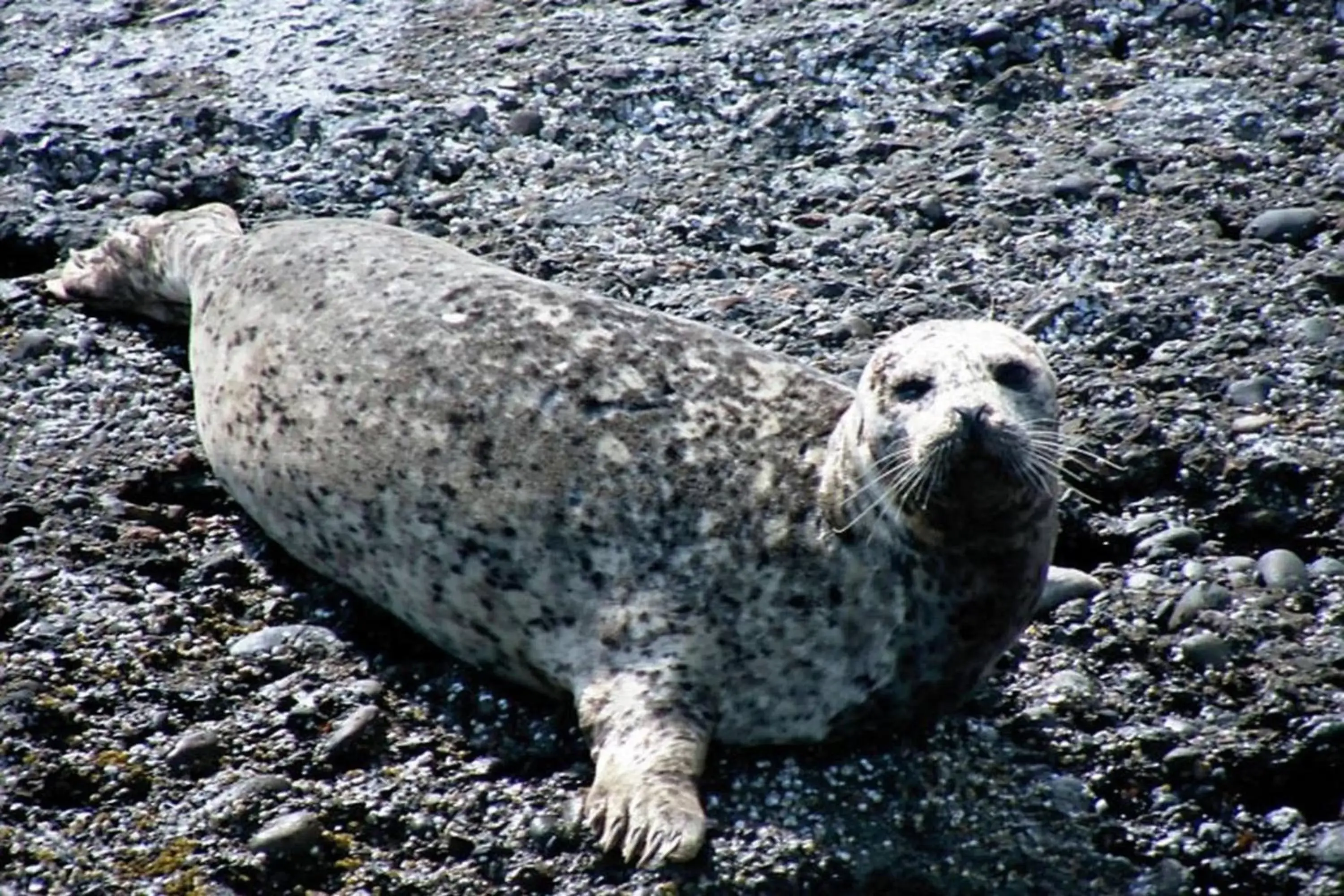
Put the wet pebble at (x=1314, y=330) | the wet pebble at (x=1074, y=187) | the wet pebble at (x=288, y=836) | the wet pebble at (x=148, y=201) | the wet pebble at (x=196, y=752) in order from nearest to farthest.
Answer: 1. the wet pebble at (x=288, y=836)
2. the wet pebble at (x=196, y=752)
3. the wet pebble at (x=1314, y=330)
4. the wet pebble at (x=1074, y=187)
5. the wet pebble at (x=148, y=201)

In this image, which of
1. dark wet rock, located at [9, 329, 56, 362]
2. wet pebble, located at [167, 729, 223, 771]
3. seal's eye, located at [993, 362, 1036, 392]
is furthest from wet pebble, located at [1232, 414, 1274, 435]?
dark wet rock, located at [9, 329, 56, 362]

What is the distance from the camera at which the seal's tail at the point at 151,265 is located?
6.32m

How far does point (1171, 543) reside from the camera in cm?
521

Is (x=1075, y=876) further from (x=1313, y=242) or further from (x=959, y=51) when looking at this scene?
(x=959, y=51)

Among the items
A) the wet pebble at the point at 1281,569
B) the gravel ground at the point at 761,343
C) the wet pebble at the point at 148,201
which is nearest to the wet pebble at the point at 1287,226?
the gravel ground at the point at 761,343

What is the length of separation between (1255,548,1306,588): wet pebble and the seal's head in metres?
0.77

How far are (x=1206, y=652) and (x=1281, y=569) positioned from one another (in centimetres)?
36

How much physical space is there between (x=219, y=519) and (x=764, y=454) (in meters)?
1.59

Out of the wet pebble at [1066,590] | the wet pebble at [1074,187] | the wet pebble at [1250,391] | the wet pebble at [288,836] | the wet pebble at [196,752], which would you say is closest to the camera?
the wet pebble at [288,836]

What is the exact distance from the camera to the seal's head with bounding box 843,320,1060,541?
4422 mm

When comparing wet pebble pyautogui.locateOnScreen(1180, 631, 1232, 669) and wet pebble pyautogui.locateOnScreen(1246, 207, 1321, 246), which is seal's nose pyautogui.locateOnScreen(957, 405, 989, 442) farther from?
wet pebble pyautogui.locateOnScreen(1246, 207, 1321, 246)

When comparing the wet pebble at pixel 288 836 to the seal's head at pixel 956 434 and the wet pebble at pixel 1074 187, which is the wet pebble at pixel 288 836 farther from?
the wet pebble at pixel 1074 187

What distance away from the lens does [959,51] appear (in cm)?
731

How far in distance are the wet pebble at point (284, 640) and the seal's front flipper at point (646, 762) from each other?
77cm
